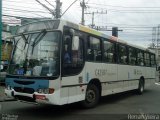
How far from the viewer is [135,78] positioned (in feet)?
54.7

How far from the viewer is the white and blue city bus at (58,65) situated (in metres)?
9.66

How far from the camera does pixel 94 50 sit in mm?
12055

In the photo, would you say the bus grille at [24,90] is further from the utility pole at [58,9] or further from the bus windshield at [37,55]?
the utility pole at [58,9]

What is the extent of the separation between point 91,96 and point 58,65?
2.74 meters

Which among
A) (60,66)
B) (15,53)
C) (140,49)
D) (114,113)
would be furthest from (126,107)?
(140,49)

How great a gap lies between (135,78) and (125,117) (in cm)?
669

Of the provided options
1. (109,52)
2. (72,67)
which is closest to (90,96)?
(72,67)

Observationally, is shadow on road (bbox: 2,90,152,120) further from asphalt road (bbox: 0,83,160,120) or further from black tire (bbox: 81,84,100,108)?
black tire (bbox: 81,84,100,108)

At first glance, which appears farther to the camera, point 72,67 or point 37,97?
point 72,67

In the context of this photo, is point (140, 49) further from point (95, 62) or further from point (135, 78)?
point (95, 62)

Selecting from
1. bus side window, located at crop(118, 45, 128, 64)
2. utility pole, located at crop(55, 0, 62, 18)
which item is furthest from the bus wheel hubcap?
utility pole, located at crop(55, 0, 62, 18)

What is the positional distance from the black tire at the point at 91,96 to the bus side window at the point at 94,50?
108cm

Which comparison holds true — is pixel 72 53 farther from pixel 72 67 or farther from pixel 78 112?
pixel 78 112

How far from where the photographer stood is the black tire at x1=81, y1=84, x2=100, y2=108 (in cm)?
1156
